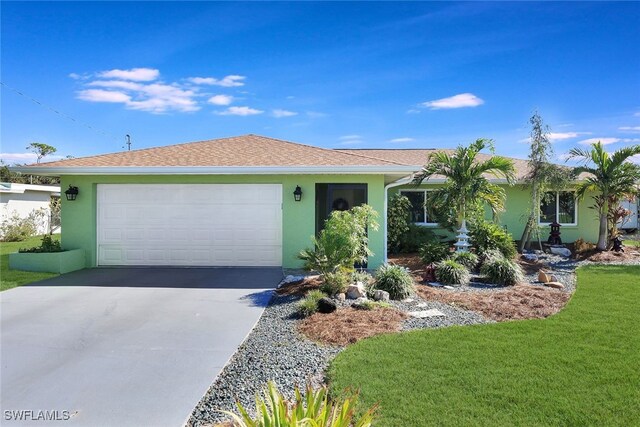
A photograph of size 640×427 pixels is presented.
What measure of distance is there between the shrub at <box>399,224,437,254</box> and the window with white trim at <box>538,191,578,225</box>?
5.29 m

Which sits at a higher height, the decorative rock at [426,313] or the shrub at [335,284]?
the shrub at [335,284]

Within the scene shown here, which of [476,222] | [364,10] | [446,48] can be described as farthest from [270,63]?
[476,222]

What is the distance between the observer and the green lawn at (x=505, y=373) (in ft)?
11.1

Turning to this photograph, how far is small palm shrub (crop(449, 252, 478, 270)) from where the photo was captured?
10383 mm

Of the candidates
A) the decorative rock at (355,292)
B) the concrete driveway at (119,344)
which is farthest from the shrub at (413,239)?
the decorative rock at (355,292)

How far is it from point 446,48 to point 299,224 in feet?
23.9

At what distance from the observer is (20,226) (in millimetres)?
19766

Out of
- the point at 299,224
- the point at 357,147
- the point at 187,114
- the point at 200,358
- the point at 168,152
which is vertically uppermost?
the point at 187,114

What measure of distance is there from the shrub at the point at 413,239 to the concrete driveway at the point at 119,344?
596 cm

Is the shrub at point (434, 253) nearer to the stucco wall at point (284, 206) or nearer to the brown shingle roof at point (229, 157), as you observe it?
the stucco wall at point (284, 206)

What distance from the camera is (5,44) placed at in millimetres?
13500

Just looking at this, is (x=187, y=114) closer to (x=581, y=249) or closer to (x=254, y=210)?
(x=254, y=210)

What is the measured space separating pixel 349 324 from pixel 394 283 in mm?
2146

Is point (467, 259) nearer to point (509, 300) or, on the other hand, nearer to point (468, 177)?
point (468, 177)
